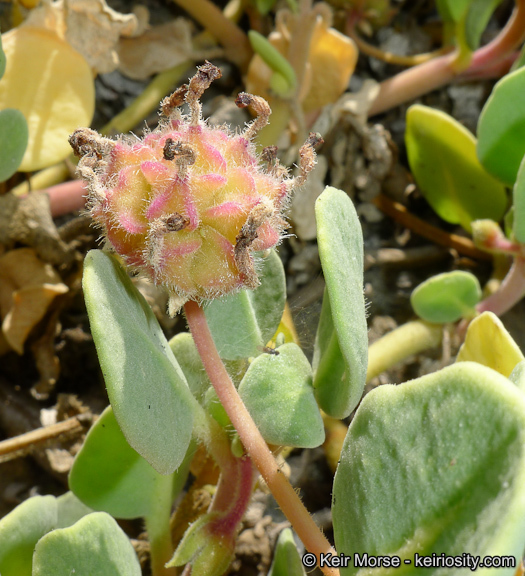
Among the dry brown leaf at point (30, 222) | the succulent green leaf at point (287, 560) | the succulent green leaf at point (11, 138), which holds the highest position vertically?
the succulent green leaf at point (11, 138)

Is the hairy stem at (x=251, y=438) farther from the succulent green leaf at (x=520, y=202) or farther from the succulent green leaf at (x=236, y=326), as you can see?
the succulent green leaf at (x=520, y=202)

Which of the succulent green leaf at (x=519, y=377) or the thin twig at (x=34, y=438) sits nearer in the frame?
the succulent green leaf at (x=519, y=377)

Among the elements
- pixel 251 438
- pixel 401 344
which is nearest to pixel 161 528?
pixel 251 438

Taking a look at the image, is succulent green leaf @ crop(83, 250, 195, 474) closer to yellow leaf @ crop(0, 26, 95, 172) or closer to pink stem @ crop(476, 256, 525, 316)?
yellow leaf @ crop(0, 26, 95, 172)

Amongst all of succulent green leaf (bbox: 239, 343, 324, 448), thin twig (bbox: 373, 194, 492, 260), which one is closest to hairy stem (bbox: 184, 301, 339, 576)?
succulent green leaf (bbox: 239, 343, 324, 448)

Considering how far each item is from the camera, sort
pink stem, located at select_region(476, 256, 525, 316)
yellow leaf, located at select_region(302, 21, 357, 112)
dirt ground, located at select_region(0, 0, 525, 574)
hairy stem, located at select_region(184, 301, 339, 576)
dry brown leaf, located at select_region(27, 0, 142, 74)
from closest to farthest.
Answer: hairy stem, located at select_region(184, 301, 339, 576), dirt ground, located at select_region(0, 0, 525, 574), pink stem, located at select_region(476, 256, 525, 316), dry brown leaf, located at select_region(27, 0, 142, 74), yellow leaf, located at select_region(302, 21, 357, 112)

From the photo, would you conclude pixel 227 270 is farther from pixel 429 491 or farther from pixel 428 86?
pixel 428 86

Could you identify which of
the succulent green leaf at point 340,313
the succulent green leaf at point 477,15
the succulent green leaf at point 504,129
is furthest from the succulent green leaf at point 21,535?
the succulent green leaf at point 477,15

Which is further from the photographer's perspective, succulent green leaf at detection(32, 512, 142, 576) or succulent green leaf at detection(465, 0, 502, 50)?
succulent green leaf at detection(465, 0, 502, 50)

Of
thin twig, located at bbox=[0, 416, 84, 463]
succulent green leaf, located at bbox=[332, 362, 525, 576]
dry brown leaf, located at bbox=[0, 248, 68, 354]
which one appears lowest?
thin twig, located at bbox=[0, 416, 84, 463]
